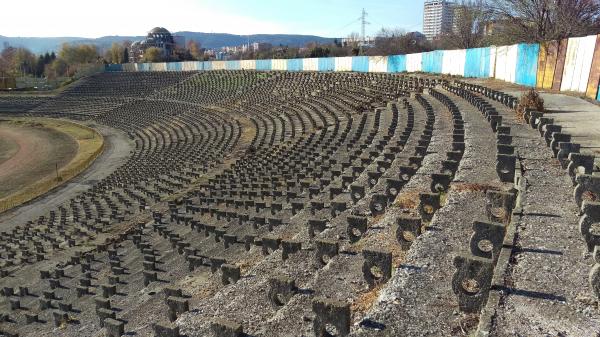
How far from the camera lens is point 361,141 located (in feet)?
64.6

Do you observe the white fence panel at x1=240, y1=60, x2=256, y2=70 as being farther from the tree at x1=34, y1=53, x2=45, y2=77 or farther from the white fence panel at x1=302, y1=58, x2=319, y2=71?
the tree at x1=34, y1=53, x2=45, y2=77

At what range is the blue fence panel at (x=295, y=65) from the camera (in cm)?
7066

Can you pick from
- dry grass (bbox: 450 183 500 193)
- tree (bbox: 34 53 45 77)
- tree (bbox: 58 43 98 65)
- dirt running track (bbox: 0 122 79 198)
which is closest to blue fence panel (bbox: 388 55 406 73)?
dirt running track (bbox: 0 122 79 198)

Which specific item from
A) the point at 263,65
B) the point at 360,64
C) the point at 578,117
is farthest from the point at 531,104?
the point at 263,65

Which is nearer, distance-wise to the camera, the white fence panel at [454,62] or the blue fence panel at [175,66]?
the white fence panel at [454,62]

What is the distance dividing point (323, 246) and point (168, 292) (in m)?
3.53

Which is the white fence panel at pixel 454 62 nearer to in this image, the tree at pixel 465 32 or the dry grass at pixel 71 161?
the tree at pixel 465 32

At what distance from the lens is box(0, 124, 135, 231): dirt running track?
1080 inches

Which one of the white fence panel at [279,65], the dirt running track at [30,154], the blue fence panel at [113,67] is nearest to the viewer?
the dirt running track at [30,154]

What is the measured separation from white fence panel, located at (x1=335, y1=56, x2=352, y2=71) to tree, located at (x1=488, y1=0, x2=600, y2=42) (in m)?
26.5

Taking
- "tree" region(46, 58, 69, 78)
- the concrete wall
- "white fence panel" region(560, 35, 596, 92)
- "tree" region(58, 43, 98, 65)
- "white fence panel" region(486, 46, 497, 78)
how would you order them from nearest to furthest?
"white fence panel" region(560, 35, 596, 92) → the concrete wall → "white fence panel" region(486, 46, 497, 78) → "tree" region(46, 58, 69, 78) → "tree" region(58, 43, 98, 65)

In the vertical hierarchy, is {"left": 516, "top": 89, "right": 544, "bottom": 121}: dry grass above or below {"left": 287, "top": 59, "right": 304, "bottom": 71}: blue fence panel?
below

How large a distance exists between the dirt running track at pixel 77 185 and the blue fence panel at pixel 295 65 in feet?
96.6

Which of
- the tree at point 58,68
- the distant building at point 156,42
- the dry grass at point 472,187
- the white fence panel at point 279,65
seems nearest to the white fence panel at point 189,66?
the white fence panel at point 279,65
